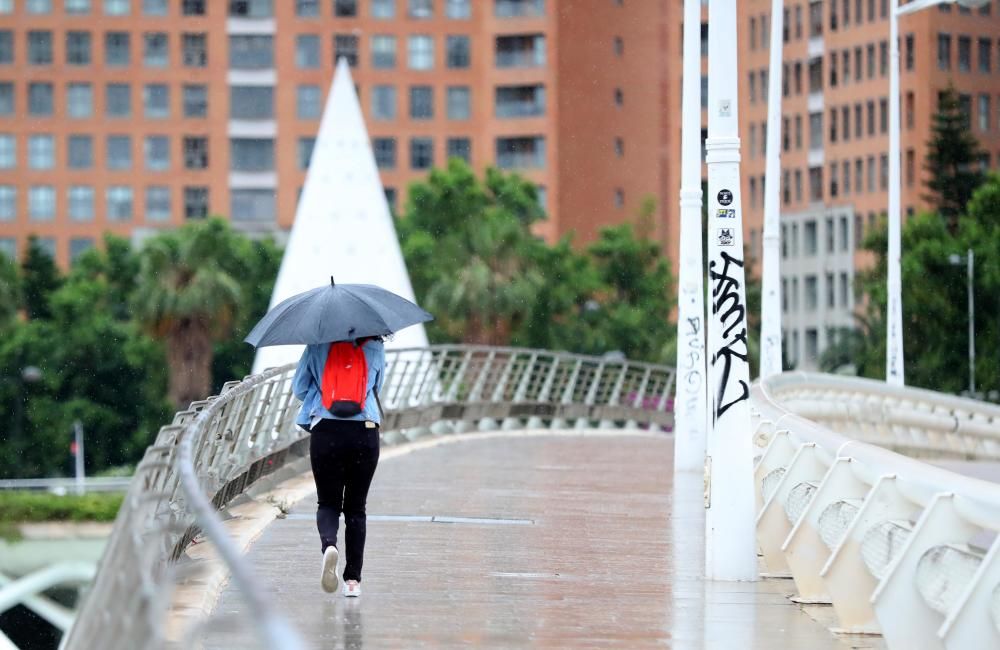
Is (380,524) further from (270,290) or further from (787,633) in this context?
(270,290)

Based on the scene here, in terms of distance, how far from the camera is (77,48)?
12575 centimetres

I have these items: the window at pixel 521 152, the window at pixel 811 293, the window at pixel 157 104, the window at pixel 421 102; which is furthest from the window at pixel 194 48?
the window at pixel 811 293

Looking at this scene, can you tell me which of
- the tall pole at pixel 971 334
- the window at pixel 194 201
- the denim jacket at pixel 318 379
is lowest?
the tall pole at pixel 971 334

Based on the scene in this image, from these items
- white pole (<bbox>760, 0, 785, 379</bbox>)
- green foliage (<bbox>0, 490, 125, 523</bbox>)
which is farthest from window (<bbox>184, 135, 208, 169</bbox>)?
white pole (<bbox>760, 0, 785, 379</bbox>)

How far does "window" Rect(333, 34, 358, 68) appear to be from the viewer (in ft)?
413

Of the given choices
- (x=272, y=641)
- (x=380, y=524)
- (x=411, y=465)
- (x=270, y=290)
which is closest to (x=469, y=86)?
(x=270, y=290)

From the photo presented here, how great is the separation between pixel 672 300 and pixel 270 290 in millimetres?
18419

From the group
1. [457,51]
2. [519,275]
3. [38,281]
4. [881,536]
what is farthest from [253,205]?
[881,536]

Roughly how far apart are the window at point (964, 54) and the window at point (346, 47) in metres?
33.5

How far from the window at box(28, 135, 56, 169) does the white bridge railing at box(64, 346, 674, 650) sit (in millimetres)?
87704

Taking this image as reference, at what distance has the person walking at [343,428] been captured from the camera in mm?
12406

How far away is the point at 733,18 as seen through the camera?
13.8m

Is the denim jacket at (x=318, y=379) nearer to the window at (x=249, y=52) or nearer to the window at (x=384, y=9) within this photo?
the window at (x=384, y=9)

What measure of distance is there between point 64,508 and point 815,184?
5729cm
